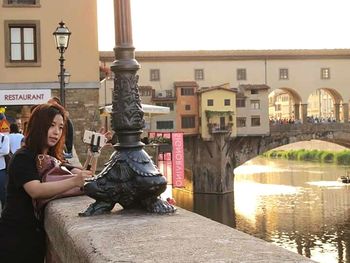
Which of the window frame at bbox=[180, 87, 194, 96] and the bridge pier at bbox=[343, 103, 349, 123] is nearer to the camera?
the window frame at bbox=[180, 87, 194, 96]

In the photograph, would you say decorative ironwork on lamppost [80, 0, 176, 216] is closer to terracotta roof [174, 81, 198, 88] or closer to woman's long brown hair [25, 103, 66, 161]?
woman's long brown hair [25, 103, 66, 161]

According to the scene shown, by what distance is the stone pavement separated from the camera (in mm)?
1776

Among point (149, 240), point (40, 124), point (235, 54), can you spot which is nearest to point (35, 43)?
point (40, 124)

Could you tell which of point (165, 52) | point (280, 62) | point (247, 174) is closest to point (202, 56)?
point (165, 52)

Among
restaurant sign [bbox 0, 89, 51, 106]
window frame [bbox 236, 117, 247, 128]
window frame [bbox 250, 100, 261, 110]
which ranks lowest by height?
window frame [bbox 236, 117, 247, 128]

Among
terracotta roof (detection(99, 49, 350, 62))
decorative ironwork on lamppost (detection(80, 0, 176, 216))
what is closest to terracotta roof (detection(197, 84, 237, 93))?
terracotta roof (detection(99, 49, 350, 62))

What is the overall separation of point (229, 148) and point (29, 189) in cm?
4543

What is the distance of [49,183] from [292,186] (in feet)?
143

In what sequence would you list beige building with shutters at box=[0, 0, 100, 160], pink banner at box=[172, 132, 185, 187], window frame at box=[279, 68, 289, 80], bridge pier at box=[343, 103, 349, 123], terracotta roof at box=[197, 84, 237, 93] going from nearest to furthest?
1. beige building with shutters at box=[0, 0, 100, 160]
2. pink banner at box=[172, 132, 185, 187]
3. terracotta roof at box=[197, 84, 237, 93]
4. window frame at box=[279, 68, 289, 80]
5. bridge pier at box=[343, 103, 349, 123]

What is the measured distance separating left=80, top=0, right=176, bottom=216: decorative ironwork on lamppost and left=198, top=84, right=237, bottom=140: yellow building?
139ft

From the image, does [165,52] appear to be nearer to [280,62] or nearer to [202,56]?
[202,56]

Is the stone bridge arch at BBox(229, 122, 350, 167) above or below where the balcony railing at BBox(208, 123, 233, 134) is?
below

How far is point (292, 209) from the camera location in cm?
3419

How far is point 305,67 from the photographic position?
52062mm
